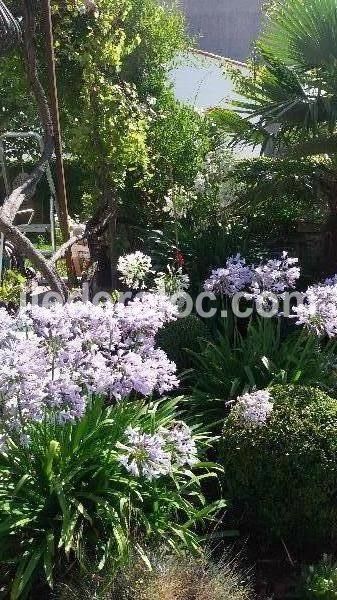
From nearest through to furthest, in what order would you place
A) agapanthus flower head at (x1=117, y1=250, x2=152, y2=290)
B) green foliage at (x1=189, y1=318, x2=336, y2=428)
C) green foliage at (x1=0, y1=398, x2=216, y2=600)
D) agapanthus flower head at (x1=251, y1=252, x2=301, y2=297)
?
green foliage at (x1=0, y1=398, x2=216, y2=600)
green foliage at (x1=189, y1=318, x2=336, y2=428)
agapanthus flower head at (x1=251, y1=252, x2=301, y2=297)
agapanthus flower head at (x1=117, y1=250, x2=152, y2=290)

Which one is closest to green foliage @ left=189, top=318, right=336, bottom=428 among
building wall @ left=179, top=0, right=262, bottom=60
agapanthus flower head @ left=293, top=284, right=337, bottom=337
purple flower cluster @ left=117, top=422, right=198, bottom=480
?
agapanthus flower head @ left=293, top=284, right=337, bottom=337

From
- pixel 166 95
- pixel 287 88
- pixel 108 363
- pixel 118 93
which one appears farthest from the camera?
pixel 166 95

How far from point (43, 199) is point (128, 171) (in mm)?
5406

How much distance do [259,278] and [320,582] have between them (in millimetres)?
1653

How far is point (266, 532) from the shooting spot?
119 inches

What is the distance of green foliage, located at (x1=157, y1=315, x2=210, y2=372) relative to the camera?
4.16 meters

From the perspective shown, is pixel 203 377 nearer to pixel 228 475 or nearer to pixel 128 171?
pixel 228 475

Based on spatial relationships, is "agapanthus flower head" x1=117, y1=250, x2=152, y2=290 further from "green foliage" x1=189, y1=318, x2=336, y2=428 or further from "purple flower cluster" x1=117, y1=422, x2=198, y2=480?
"purple flower cluster" x1=117, y1=422, x2=198, y2=480

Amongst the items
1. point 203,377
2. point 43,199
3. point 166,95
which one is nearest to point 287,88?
point 166,95

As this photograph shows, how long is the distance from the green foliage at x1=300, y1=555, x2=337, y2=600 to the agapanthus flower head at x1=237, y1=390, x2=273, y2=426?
611 millimetres

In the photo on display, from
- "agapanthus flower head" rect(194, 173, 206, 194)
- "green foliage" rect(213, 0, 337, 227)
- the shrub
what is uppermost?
"green foliage" rect(213, 0, 337, 227)

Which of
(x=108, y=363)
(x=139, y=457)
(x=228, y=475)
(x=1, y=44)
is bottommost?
(x=228, y=475)

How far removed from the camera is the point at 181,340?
4.18 meters

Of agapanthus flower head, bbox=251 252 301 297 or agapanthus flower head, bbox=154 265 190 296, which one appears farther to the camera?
agapanthus flower head, bbox=154 265 190 296
